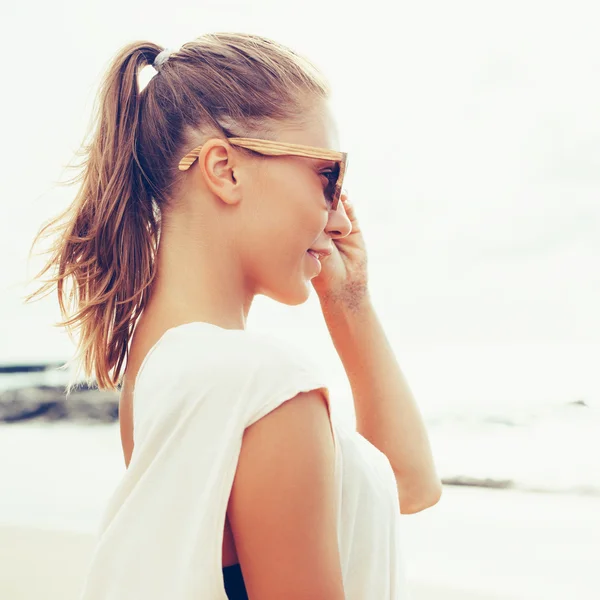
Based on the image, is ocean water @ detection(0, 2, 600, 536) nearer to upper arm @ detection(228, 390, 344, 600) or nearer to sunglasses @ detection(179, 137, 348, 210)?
sunglasses @ detection(179, 137, 348, 210)

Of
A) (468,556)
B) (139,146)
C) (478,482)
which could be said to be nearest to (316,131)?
(139,146)

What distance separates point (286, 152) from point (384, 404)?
1.73ft

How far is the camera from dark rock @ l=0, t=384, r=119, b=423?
7824 mm

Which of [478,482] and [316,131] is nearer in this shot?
[316,131]

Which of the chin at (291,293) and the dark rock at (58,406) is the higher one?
the chin at (291,293)

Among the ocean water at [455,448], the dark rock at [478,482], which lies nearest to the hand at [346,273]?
the ocean water at [455,448]

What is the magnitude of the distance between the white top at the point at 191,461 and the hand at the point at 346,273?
49 centimetres

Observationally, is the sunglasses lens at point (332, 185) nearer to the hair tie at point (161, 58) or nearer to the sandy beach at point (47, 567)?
the hair tie at point (161, 58)

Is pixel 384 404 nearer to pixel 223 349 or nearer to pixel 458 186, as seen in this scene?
pixel 223 349

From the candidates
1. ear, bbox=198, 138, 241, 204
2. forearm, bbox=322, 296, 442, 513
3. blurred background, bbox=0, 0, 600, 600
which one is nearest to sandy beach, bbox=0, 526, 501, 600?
blurred background, bbox=0, 0, 600, 600

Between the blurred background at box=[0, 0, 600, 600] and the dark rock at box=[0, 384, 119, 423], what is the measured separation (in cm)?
3

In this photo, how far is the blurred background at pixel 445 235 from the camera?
19.8 ft

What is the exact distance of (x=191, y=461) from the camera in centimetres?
80

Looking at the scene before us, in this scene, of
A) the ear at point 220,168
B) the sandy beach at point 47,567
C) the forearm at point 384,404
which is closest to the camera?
the ear at point 220,168
